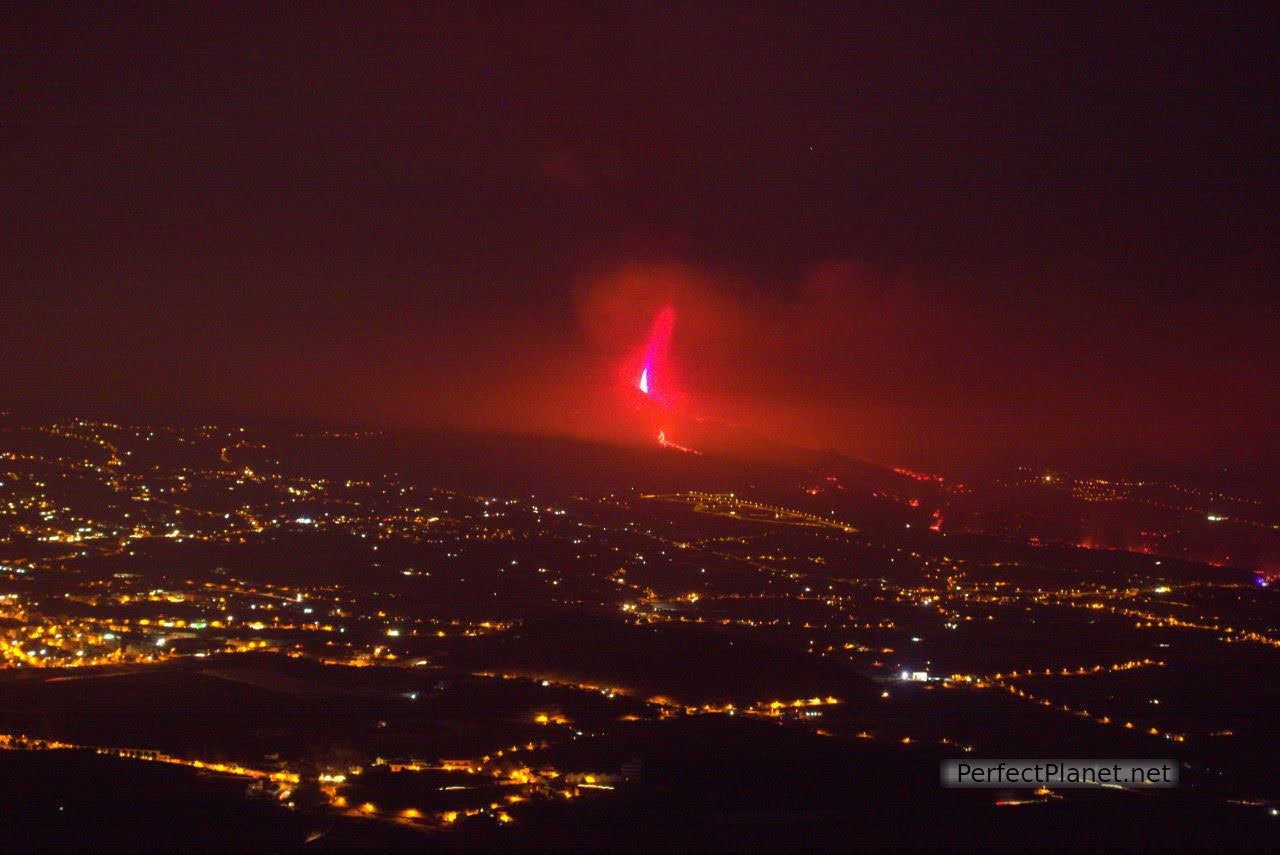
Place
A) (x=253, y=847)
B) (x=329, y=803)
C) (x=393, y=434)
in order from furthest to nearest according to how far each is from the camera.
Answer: (x=393, y=434)
(x=329, y=803)
(x=253, y=847)

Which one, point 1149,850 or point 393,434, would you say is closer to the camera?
point 1149,850

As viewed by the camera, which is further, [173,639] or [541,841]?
[173,639]

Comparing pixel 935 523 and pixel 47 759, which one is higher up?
pixel 935 523

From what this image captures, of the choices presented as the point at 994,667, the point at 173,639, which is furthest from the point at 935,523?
the point at 173,639

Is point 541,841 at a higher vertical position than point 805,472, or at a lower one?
lower

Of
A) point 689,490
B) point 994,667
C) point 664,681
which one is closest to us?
point 664,681

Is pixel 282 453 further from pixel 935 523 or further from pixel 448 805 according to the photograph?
pixel 448 805

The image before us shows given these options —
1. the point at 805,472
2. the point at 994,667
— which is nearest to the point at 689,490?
the point at 805,472

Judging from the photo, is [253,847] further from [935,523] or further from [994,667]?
[935,523]

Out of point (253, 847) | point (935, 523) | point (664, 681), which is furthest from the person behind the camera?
point (935, 523)
